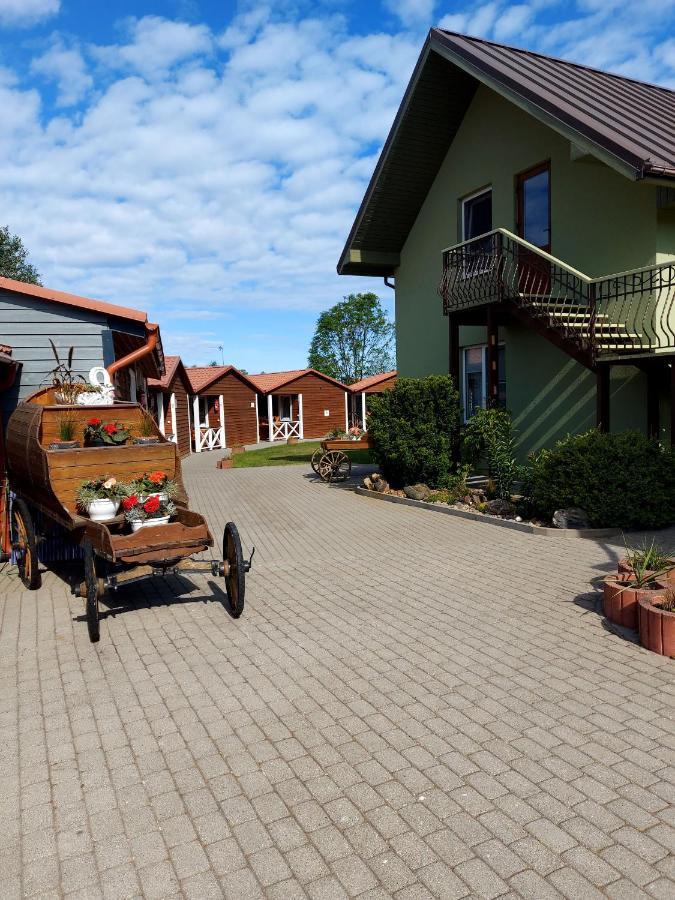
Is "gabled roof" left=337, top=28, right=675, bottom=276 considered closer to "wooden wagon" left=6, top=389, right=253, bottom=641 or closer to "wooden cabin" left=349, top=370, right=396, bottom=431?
"wooden wagon" left=6, top=389, right=253, bottom=641

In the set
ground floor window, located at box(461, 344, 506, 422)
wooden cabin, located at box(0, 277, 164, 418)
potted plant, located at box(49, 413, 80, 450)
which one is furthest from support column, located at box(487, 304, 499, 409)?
potted plant, located at box(49, 413, 80, 450)

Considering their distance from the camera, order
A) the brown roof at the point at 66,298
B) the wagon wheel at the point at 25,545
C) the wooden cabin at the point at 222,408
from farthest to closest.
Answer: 1. the wooden cabin at the point at 222,408
2. the brown roof at the point at 66,298
3. the wagon wheel at the point at 25,545

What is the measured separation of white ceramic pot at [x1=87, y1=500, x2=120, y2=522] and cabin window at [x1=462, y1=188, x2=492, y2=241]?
436 inches

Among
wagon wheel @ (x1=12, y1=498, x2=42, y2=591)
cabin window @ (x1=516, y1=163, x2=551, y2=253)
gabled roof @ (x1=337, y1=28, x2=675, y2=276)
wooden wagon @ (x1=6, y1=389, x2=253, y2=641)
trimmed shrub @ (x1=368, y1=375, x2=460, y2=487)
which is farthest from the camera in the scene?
cabin window @ (x1=516, y1=163, x2=551, y2=253)

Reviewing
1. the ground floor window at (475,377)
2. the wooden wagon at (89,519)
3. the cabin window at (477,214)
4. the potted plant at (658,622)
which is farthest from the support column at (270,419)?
the potted plant at (658,622)

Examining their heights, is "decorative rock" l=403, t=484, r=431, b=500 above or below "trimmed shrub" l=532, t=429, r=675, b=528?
below

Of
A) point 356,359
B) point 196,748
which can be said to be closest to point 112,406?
point 196,748

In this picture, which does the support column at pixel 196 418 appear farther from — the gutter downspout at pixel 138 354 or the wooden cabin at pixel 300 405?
the gutter downspout at pixel 138 354

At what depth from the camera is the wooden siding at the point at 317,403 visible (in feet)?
124

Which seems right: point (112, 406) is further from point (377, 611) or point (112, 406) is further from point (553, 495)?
point (553, 495)

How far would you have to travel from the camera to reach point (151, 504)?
5.89 metres

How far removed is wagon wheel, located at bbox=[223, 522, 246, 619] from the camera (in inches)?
222

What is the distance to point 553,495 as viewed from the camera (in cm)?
906

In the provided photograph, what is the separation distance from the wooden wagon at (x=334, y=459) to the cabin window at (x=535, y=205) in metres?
5.60
